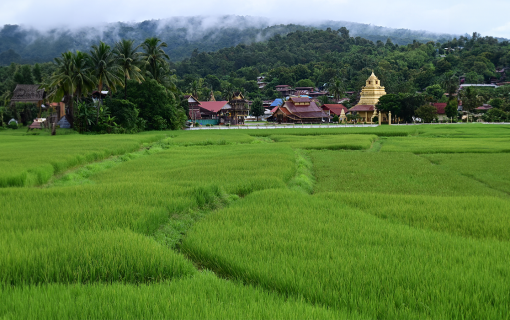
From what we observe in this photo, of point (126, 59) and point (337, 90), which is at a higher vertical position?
point (126, 59)

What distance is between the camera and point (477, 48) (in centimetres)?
10194

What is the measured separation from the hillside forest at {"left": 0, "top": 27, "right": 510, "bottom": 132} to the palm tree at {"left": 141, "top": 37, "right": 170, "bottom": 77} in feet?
0.33

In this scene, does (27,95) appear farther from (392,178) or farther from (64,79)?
(392,178)

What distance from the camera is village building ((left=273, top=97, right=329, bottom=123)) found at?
61312mm

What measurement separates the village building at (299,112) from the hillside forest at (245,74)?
39.0 ft

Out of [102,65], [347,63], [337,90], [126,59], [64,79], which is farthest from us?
[347,63]

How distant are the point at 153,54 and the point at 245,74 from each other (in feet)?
262

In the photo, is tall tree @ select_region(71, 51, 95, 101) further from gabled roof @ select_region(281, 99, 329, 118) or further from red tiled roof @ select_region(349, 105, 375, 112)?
red tiled roof @ select_region(349, 105, 375, 112)

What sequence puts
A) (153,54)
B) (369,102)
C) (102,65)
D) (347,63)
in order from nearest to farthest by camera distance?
1. (102,65)
2. (153,54)
3. (369,102)
4. (347,63)

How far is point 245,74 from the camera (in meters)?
119

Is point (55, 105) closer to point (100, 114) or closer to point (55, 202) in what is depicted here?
point (100, 114)

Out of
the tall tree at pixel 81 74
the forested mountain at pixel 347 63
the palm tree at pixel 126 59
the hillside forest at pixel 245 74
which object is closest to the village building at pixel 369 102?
the hillside forest at pixel 245 74

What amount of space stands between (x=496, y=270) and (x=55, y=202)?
701 centimetres

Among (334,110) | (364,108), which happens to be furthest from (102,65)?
(334,110)
